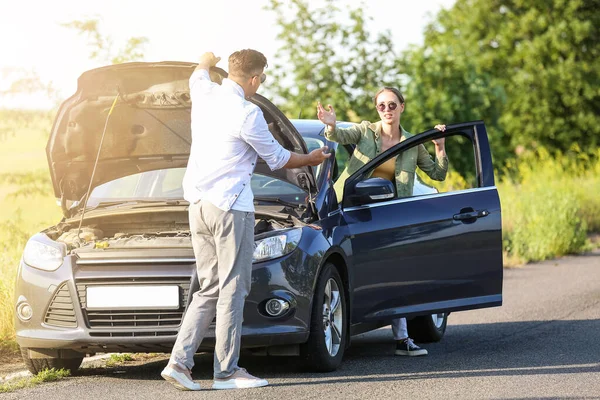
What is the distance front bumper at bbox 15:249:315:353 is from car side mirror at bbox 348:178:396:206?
0.83m

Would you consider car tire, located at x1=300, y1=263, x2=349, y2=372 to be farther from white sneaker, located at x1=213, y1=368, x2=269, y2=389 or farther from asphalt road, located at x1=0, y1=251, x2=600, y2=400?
white sneaker, located at x1=213, y1=368, x2=269, y2=389

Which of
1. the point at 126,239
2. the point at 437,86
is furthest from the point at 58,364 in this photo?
the point at 437,86

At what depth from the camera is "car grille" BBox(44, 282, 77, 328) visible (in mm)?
6902

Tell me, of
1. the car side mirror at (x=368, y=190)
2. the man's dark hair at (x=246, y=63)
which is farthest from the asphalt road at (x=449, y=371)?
the man's dark hair at (x=246, y=63)

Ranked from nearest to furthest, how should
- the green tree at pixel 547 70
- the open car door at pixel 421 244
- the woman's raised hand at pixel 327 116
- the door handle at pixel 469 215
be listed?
the open car door at pixel 421 244 < the woman's raised hand at pixel 327 116 < the door handle at pixel 469 215 < the green tree at pixel 547 70

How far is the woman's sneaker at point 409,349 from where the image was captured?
8188 millimetres

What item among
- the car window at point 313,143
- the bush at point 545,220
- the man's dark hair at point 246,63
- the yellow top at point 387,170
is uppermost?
the man's dark hair at point 246,63

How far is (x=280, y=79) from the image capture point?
20609mm

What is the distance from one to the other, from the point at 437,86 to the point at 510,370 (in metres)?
18.2

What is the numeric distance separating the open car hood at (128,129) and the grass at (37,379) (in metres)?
1.43

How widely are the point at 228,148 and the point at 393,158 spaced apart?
208 cm

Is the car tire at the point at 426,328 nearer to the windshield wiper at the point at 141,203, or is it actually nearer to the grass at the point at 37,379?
the windshield wiper at the point at 141,203

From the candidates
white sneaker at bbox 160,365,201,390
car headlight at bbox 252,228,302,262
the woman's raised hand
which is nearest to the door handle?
the woman's raised hand

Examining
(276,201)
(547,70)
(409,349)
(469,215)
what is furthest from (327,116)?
(547,70)
